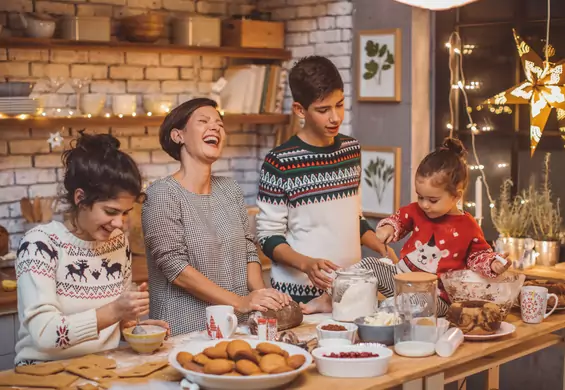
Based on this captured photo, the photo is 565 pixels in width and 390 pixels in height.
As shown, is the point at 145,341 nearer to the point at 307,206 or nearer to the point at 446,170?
the point at 307,206

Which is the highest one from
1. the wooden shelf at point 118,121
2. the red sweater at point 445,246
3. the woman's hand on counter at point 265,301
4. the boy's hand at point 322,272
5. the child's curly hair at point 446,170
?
the wooden shelf at point 118,121

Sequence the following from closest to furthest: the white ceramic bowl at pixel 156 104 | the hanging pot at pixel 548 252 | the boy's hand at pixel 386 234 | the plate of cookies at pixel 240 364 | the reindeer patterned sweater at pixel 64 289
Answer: the plate of cookies at pixel 240 364, the reindeer patterned sweater at pixel 64 289, the boy's hand at pixel 386 234, the hanging pot at pixel 548 252, the white ceramic bowl at pixel 156 104

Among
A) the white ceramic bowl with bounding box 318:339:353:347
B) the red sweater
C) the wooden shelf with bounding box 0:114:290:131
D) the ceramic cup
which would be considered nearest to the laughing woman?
the white ceramic bowl with bounding box 318:339:353:347

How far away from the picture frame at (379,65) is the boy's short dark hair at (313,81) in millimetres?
1678

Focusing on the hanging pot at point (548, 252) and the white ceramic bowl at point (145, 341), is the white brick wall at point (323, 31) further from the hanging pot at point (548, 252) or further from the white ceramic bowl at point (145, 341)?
the white ceramic bowl at point (145, 341)

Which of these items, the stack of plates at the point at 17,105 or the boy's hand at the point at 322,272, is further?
the stack of plates at the point at 17,105

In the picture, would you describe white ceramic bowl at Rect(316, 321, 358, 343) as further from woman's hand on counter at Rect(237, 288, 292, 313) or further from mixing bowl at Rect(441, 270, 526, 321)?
Answer: mixing bowl at Rect(441, 270, 526, 321)

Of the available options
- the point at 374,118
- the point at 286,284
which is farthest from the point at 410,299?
the point at 374,118

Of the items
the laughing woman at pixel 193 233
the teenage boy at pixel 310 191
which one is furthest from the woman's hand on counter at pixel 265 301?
the teenage boy at pixel 310 191

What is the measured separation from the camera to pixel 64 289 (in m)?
2.56

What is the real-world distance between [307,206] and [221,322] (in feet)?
2.29

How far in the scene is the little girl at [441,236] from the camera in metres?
2.89

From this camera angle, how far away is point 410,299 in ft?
8.64

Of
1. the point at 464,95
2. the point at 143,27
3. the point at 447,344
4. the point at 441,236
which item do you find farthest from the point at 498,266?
the point at 143,27
